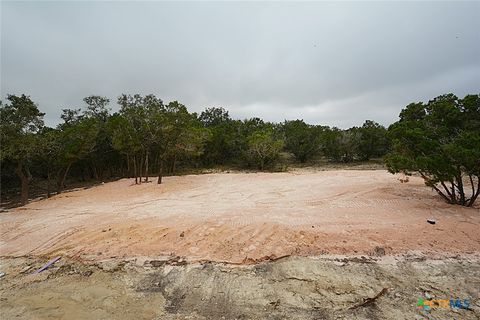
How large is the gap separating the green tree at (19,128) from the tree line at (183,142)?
35mm

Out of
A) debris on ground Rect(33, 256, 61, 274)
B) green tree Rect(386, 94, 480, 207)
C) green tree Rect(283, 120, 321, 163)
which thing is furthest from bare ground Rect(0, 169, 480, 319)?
green tree Rect(283, 120, 321, 163)

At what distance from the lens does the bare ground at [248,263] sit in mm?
3758

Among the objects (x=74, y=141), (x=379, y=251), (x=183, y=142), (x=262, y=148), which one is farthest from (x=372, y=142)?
(x=74, y=141)

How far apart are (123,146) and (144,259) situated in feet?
43.6

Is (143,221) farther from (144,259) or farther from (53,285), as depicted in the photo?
(53,285)

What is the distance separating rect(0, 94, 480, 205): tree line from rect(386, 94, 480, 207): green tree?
1.0 inches

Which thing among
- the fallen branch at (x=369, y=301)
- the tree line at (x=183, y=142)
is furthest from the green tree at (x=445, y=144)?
the fallen branch at (x=369, y=301)

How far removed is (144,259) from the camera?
5.18 metres

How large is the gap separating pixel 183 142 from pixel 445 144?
505 inches

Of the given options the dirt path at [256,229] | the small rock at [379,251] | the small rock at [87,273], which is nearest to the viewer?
the small rock at [87,273]

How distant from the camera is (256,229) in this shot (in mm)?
6113

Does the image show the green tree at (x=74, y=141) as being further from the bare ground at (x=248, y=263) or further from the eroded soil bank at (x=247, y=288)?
the eroded soil bank at (x=247, y=288)

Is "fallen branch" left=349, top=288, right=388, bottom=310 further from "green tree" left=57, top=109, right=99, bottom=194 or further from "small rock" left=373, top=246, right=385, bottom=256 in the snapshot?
"green tree" left=57, top=109, right=99, bottom=194

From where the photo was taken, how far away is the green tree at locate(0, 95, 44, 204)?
11.7m
